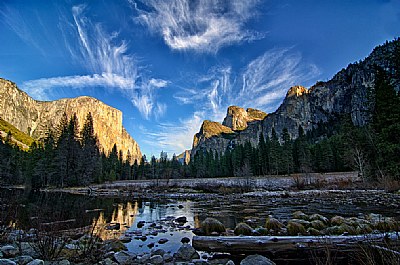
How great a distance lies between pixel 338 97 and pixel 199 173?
408ft

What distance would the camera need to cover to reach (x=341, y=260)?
225 inches

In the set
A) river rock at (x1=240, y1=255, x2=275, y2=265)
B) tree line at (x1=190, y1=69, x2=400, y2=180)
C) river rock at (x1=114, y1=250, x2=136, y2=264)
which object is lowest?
river rock at (x1=114, y1=250, x2=136, y2=264)

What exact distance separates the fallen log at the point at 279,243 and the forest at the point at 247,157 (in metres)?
21.3

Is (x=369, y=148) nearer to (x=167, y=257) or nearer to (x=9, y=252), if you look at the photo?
(x=167, y=257)

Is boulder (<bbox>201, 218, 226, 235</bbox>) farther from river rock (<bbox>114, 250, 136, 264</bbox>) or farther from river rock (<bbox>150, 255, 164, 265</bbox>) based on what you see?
river rock (<bbox>114, 250, 136, 264</bbox>)

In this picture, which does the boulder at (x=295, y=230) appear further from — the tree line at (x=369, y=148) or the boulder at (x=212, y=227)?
the tree line at (x=369, y=148)

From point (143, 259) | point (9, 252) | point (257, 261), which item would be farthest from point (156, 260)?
point (9, 252)

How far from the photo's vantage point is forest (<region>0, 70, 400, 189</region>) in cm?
2377

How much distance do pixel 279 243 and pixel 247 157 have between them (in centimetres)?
7615

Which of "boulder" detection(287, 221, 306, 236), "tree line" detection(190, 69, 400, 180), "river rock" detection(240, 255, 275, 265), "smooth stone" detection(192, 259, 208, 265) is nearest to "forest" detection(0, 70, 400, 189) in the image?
"tree line" detection(190, 69, 400, 180)

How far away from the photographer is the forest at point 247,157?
78.0 ft

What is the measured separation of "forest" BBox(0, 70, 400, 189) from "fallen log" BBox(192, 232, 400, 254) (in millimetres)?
21343

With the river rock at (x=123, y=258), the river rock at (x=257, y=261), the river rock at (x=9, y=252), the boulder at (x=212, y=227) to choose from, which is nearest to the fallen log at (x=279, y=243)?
the river rock at (x=257, y=261)

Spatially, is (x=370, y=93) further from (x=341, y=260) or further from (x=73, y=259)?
(x=73, y=259)
